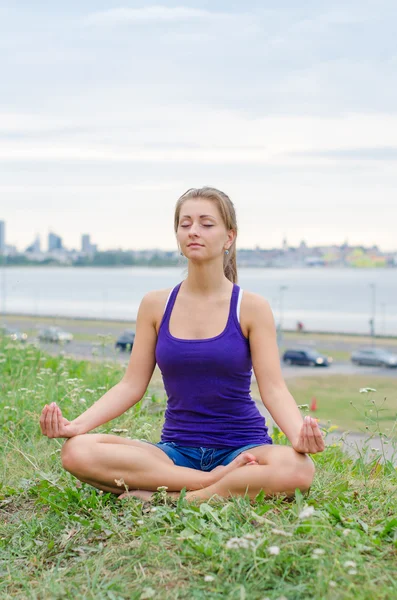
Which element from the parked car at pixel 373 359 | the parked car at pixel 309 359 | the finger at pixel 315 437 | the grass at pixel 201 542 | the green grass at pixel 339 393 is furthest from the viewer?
the parked car at pixel 373 359

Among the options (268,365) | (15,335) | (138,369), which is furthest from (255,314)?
(15,335)

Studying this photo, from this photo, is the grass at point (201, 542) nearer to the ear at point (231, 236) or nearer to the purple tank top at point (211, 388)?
the purple tank top at point (211, 388)

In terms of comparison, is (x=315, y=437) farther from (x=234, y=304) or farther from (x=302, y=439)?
(x=234, y=304)

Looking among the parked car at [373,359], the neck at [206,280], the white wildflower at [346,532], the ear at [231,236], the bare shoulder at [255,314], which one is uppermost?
the ear at [231,236]

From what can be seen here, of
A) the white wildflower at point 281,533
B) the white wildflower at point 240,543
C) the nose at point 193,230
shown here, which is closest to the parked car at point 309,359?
the nose at point 193,230

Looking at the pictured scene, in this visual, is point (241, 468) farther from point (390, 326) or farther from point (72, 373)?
point (390, 326)

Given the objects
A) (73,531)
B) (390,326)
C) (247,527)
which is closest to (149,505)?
(73,531)

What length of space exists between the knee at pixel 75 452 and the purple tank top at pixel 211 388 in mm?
488

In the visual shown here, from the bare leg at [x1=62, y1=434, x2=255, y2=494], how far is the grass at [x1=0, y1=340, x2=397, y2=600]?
3.5 inches

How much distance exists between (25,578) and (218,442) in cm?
108

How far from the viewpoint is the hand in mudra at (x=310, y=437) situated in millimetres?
3053

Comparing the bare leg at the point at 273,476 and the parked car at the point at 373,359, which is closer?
the bare leg at the point at 273,476

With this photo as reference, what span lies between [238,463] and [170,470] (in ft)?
1.07

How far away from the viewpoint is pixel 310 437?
10.1 feet
